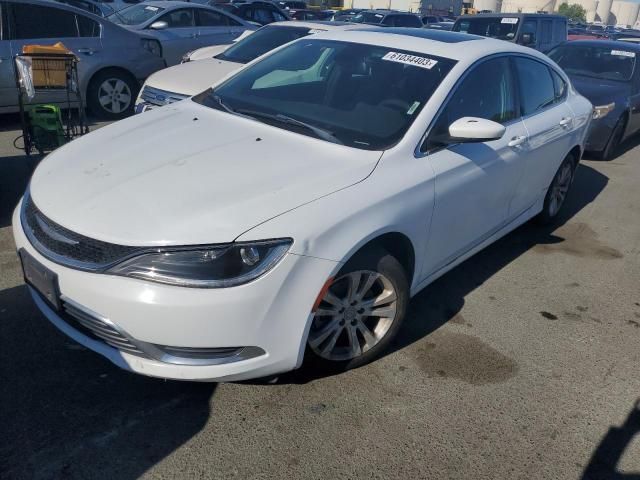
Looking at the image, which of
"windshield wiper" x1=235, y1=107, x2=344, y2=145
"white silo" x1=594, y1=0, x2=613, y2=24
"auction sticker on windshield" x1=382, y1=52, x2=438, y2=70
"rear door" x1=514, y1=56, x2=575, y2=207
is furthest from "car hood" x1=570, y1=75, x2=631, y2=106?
"white silo" x1=594, y1=0, x2=613, y2=24

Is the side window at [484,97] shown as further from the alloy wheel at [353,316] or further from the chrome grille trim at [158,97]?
the chrome grille trim at [158,97]

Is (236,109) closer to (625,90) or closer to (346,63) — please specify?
(346,63)

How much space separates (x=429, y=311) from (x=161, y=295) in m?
1.92

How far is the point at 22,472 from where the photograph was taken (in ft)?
7.25

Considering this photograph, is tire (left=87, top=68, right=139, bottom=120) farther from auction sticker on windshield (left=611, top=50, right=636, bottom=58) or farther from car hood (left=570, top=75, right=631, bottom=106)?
auction sticker on windshield (left=611, top=50, right=636, bottom=58)

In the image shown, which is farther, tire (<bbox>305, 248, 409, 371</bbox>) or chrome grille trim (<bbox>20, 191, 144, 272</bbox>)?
tire (<bbox>305, 248, 409, 371</bbox>)

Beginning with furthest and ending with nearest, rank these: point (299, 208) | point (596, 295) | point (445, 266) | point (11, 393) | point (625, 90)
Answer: point (625, 90) < point (596, 295) < point (445, 266) < point (11, 393) < point (299, 208)

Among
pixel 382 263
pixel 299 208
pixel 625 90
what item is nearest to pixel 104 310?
pixel 299 208

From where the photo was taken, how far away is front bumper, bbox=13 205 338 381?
222 cm

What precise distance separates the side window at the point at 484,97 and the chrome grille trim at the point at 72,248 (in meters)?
1.77

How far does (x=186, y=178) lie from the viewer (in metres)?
2.61

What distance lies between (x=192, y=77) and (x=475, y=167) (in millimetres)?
3977

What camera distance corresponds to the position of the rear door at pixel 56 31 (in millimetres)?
6656

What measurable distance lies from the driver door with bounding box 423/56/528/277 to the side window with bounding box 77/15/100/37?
18.6 ft
